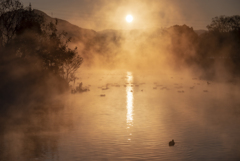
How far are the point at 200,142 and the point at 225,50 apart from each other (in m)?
107

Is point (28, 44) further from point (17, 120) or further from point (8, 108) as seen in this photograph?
point (17, 120)

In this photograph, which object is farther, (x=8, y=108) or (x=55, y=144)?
(x=8, y=108)

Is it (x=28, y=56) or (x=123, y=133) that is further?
(x=28, y=56)

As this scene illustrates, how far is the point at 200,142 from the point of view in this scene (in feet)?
71.1

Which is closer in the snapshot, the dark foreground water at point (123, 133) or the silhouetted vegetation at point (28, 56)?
the dark foreground water at point (123, 133)

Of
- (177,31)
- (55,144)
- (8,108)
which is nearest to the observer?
(55,144)

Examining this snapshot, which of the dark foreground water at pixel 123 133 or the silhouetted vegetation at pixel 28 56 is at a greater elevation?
the silhouetted vegetation at pixel 28 56

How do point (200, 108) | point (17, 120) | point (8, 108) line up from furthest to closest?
point (200, 108) < point (8, 108) < point (17, 120)

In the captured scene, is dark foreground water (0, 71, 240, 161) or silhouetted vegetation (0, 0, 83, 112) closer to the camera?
dark foreground water (0, 71, 240, 161)

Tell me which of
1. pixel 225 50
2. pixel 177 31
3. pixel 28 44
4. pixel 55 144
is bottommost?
pixel 55 144

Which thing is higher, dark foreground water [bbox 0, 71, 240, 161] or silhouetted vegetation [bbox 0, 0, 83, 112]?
silhouetted vegetation [bbox 0, 0, 83, 112]

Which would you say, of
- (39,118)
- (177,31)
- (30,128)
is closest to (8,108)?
(39,118)

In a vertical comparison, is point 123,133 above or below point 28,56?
below

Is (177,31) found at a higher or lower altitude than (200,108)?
higher
